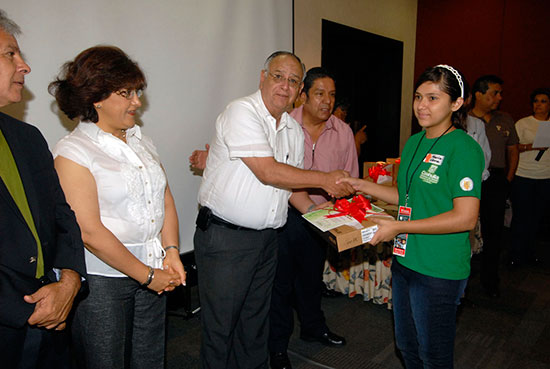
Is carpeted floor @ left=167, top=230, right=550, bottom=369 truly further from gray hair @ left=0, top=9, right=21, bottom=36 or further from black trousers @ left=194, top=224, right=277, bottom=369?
gray hair @ left=0, top=9, right=21, bottom=36

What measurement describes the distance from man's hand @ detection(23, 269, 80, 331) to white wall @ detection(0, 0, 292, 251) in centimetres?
129

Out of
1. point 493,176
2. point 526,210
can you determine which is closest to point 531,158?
point 526,210

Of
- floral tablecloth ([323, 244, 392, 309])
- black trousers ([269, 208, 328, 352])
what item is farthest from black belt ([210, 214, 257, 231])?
floral tablecloth ([323, 244, 392, 309])

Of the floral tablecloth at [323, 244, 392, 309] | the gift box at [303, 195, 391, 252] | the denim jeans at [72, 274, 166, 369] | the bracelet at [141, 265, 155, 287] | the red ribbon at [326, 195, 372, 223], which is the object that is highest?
the red ribbon at [326, 195, 372, 223]

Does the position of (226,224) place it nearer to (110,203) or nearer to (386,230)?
(110,203)

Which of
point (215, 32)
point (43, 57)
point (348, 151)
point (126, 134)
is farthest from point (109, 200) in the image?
point (215, 32)

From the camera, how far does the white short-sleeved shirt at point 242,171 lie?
1823 millimetres

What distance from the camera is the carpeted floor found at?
8.32 ft

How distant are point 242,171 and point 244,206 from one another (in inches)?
6.6

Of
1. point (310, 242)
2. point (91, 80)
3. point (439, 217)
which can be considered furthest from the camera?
point (310, 242)

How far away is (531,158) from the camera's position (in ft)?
13.5

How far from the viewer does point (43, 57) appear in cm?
222

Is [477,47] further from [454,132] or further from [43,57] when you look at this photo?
[43,57]

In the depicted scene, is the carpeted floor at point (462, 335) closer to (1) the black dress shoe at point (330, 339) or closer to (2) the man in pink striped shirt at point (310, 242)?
(1) the black dress shoe at point (330, 339)
